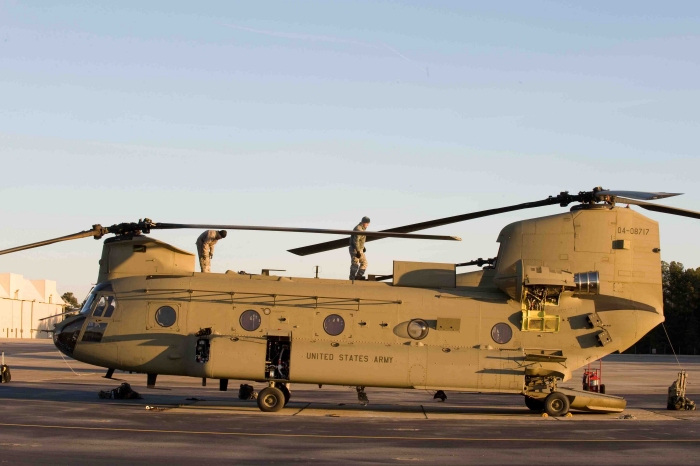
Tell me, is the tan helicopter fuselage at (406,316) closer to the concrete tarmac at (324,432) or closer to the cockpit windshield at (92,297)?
the cockpit windshield at (92,297)

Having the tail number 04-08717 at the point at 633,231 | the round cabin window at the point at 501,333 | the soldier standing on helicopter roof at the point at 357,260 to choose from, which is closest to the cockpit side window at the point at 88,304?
the soldier standing on helicopter roof at the point at 357,260

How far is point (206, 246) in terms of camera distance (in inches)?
823

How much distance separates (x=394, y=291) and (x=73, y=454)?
9726 millimetres

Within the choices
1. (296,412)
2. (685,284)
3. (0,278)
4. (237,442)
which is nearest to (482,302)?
(296,412)

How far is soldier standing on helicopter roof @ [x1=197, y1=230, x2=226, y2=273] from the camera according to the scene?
20828 mm

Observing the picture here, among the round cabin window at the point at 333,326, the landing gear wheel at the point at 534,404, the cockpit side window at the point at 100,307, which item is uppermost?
the cockpit side window at the point at 100,307

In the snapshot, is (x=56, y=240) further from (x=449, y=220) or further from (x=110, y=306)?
(x=449, y=220)

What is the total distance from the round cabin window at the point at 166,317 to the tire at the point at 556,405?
30.6ft

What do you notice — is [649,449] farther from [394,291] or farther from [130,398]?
[130,398]

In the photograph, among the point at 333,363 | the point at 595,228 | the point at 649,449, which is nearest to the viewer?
the point at 649,449

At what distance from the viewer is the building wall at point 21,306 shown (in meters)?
105

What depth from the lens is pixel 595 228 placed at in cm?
2011

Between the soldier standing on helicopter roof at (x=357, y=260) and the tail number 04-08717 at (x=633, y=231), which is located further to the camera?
the soldier standing on helicopter roof at (x=357, y=260)

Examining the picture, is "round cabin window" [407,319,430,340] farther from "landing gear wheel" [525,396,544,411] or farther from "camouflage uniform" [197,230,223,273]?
"camouflage uniform" [197,230,223,273]
